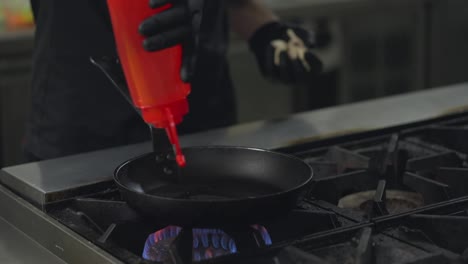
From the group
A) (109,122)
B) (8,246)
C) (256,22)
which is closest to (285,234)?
(8,246)

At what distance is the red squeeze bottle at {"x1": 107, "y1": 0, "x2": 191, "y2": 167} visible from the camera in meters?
0.89

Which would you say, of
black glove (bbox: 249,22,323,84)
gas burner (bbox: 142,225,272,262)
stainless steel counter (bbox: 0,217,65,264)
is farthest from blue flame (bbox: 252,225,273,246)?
black glove (bbox: 249,22,323,84)

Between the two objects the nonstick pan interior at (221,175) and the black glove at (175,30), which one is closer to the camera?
the black glove at (175,30)

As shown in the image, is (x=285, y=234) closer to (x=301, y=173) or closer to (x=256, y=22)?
(x=301, y=173)

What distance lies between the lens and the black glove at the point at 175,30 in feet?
2.82

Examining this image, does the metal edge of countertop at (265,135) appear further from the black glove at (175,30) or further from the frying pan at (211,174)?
the black glove at (175,30)

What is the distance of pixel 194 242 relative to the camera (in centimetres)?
89

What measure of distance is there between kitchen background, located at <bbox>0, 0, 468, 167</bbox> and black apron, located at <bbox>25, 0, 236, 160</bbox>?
1436mm

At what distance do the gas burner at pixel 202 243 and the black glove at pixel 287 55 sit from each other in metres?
0.68

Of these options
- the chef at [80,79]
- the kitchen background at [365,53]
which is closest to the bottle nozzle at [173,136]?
the chef at [80,79]

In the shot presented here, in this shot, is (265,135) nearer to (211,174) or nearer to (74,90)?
(211,174)

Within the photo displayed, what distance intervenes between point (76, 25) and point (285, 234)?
2.47ft

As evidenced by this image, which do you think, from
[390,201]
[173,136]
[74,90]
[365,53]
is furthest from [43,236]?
[365,53]

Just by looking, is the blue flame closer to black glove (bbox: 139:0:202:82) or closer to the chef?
black glove (bbox: 139:0:202:82)
